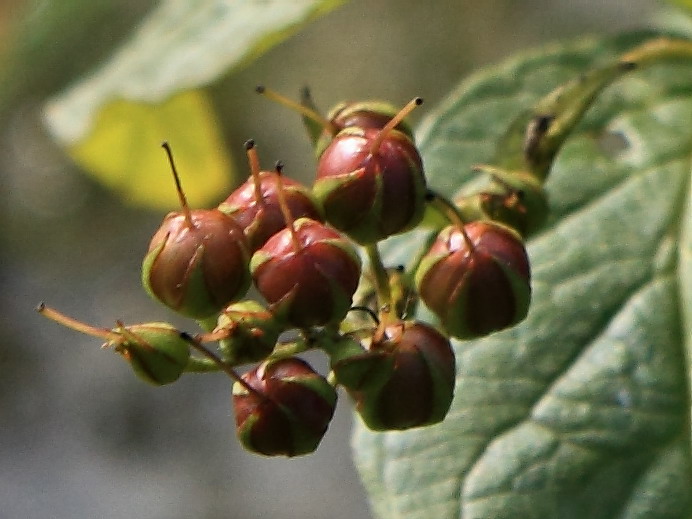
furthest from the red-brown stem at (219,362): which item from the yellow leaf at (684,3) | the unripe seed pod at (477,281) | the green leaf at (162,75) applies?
the yellow leaf at (684,3)

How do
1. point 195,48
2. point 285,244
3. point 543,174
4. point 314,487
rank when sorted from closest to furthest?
point 285,244
point 543,174
point 195,48
point 314,487

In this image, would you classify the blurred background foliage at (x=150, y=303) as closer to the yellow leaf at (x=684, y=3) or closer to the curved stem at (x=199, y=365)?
the yellow leaf at (x=684, y=3)

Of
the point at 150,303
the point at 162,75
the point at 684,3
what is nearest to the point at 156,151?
the point at 162,75

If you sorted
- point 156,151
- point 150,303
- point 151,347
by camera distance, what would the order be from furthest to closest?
point 150,303, point 156,151, point 151,347

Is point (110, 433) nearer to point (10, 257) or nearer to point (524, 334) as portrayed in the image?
point (10, 257)

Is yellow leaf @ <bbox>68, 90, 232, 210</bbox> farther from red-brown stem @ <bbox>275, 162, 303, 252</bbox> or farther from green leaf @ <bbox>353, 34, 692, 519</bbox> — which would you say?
red-brown stem @ <bbox>275, 162, 303, 252</bbox>

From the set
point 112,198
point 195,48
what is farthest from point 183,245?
point 112,198

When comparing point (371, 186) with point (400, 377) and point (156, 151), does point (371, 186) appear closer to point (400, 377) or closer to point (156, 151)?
point (400, 377)
